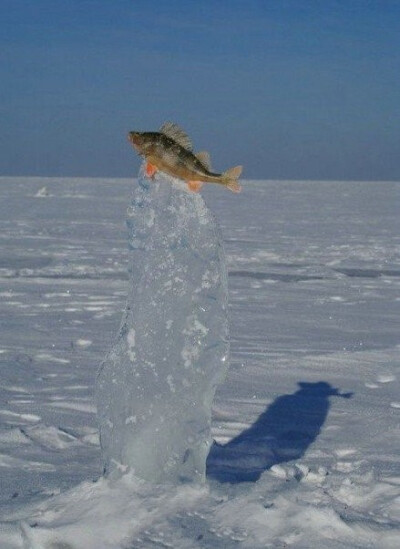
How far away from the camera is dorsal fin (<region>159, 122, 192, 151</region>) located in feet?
9.82

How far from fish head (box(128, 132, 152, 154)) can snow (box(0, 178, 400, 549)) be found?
37.6 inches

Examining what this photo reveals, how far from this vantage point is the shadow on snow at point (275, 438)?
430 cm

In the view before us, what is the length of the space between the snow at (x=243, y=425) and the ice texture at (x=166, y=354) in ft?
0.30

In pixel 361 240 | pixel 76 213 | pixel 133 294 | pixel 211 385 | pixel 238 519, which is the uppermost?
pixel 76 213

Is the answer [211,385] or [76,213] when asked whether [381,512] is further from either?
[76,213]

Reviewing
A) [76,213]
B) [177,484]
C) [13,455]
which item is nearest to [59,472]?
[13,455]

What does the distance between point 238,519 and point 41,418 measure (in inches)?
71.7

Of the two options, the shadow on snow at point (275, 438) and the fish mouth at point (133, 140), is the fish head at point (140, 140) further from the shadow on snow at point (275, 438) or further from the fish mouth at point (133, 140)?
the shadow on snow at point (275, 438)

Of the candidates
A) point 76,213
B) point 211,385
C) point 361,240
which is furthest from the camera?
point 76,213

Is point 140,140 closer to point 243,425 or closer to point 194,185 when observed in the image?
point 194,185

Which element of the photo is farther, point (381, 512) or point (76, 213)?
point (76, 213)

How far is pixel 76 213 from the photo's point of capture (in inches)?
1120

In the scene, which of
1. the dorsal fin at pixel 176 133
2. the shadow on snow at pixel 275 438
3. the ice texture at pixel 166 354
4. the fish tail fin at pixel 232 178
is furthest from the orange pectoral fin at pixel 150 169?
the shadow on snow at pixel 275 438

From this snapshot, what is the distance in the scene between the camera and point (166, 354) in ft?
12.4
